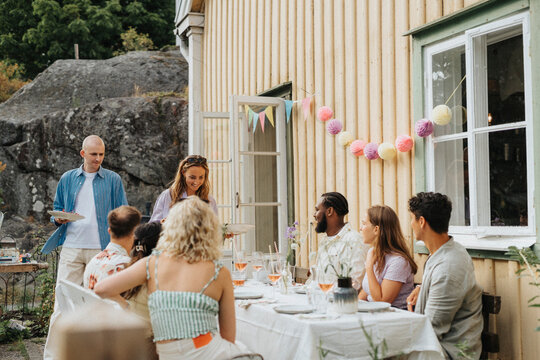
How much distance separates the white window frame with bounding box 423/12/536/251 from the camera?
3867 millimetres

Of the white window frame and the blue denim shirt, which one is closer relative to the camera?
the white window frame

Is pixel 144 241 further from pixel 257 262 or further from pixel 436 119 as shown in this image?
pixel 436 119

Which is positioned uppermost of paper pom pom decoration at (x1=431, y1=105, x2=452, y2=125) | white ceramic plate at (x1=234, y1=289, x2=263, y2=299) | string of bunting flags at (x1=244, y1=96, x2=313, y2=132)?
string of bunting flags at (x1=244, y1=96, x2=313, y2=132)

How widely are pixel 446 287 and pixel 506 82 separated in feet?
4.75

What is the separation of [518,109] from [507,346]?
1.47 meters

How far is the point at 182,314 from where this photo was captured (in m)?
2.98

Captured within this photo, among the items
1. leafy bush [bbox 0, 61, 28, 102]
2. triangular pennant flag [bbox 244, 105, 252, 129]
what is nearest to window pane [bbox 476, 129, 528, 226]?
triangular pennant flag [bbox 244, 105, 252, 129]

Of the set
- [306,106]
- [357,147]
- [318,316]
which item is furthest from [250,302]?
[306,106]

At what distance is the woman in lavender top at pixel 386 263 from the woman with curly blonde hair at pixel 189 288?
1.26 m

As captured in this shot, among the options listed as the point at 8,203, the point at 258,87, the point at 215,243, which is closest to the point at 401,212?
the point at 215,243

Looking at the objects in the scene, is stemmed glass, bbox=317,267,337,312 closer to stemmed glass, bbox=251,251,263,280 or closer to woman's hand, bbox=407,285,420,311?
woman's hand, bbox=407,285,420,311

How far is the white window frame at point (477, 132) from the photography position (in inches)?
152

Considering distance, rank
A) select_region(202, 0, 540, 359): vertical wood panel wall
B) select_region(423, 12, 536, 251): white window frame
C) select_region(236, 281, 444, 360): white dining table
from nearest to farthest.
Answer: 1. select_region(236, 281, 444, 360): white dining table
2. select_region(423, 12, 536, 251): white window frame
3. select_region(202, 0, 540, 359): vertical wood panel wall

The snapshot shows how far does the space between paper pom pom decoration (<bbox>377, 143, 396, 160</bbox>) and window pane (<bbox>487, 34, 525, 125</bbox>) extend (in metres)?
0.85
